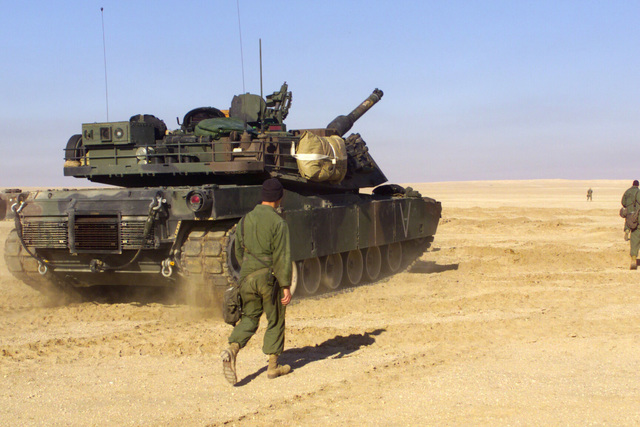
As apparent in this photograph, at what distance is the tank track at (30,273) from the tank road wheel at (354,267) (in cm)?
447

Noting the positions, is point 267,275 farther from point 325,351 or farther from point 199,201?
point 199,201

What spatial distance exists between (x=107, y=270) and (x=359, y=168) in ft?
17.6

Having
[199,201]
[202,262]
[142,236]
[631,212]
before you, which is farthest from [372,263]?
[142,236]

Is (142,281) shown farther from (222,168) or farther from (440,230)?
(440,230)

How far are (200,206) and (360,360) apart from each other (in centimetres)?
327

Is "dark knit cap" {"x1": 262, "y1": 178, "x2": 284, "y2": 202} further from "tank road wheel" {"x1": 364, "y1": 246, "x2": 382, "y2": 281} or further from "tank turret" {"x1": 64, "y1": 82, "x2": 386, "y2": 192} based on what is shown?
"tank road wheel" {"x1": 364, "y1": 246, "x2": 382, "y2": 281}

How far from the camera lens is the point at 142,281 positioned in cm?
1066

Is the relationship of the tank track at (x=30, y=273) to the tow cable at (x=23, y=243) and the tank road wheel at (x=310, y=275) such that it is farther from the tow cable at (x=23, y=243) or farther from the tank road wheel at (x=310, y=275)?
the tank road wheel at (x=310, y=275)

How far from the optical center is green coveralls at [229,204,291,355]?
6.49 metres

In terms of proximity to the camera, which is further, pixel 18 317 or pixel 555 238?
pixel 555 238

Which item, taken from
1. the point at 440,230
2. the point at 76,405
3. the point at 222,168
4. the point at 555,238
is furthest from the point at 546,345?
the point at 440,230

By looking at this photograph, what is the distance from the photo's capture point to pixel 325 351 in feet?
25.4

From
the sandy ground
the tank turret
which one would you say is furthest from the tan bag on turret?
the sandy ground

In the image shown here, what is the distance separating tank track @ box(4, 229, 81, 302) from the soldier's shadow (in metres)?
4.64
